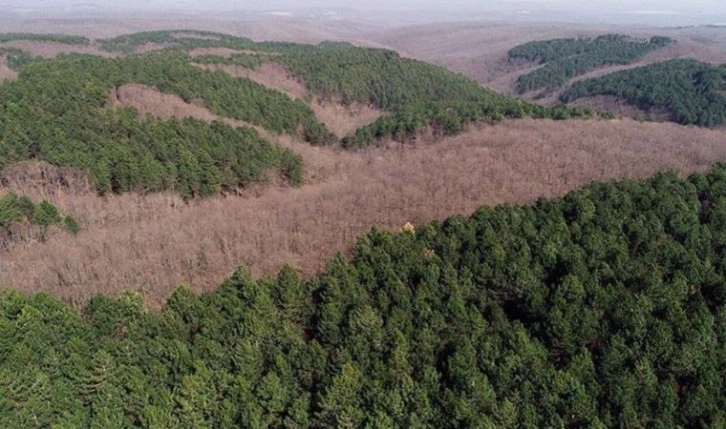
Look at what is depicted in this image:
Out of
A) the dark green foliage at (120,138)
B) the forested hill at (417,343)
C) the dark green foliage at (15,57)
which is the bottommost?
the forested hill at (417,343)

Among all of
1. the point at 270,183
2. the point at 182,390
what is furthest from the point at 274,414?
the point at 270,183

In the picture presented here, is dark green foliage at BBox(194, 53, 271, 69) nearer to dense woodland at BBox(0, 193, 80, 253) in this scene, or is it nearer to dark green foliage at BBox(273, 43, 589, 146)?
dark green foliage at BBox(273, 43, 589, 146)

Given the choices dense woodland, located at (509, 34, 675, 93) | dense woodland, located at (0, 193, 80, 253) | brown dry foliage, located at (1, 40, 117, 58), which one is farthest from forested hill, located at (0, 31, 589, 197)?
dense woodland, located at (509, 34, 675, 93)

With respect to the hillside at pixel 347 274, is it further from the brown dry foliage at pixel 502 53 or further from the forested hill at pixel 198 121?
the brown dry foliage at pixel 502 53

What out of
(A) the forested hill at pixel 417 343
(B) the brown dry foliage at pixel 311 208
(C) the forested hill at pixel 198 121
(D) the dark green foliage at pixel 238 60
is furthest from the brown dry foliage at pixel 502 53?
(A) the forested hill at pixel 417 343

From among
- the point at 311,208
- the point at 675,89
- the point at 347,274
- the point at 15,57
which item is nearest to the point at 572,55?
the point at 675,89
